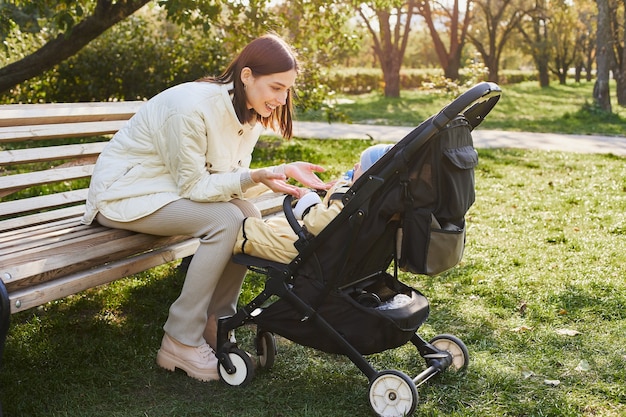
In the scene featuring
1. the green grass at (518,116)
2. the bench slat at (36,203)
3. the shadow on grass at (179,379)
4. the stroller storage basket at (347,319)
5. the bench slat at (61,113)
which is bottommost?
the green grass at (518,116)

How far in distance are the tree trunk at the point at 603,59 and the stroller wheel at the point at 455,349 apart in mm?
14389

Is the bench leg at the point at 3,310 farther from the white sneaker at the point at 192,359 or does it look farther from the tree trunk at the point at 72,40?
the tree trunk at the point at 72,40

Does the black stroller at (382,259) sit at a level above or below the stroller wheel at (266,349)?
above

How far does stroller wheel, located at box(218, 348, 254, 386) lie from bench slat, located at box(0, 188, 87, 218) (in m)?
1.54

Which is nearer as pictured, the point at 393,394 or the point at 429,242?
the point at 429,242

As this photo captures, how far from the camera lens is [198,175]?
3.35 m

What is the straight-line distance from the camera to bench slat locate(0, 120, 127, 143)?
410cm

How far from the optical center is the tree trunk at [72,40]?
669 cm

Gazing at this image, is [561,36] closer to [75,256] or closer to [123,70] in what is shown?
[123,70]

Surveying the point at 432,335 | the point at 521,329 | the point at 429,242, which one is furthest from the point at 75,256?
the point at 521,329

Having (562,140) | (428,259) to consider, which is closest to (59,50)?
(428,259)

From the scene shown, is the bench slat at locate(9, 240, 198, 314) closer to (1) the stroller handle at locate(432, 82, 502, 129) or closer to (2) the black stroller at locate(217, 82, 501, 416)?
(2) the black stroller at locate(217, 82, 501, 416)

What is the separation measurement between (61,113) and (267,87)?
5.62 feet


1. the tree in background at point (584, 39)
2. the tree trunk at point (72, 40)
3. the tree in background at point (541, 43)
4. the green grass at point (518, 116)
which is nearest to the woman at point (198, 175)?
the tree trunk at point (72, 40)
